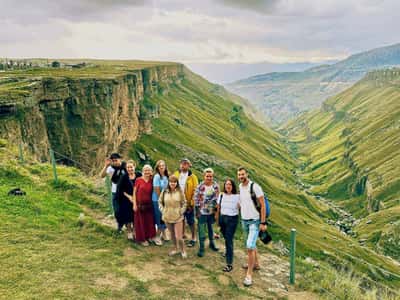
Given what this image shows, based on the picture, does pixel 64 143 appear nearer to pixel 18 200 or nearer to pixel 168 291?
pixel 18 200

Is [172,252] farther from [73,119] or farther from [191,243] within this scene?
[73,119]

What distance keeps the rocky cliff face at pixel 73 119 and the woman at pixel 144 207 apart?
1822 centimetres

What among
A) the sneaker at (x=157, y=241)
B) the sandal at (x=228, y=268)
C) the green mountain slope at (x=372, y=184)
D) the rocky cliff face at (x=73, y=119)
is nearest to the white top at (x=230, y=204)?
the sandal at (x=228, y=268)

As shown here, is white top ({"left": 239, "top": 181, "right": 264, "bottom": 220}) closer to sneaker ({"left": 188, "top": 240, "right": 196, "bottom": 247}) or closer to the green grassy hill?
the green grassy hill

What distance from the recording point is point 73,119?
44.7m

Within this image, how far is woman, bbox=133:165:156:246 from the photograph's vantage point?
50.4 ft

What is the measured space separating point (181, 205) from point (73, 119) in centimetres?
3406

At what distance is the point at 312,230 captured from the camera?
92500 mm

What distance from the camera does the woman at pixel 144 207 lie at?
1535cm

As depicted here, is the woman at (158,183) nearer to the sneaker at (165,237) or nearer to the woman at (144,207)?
the woman at (144,207)

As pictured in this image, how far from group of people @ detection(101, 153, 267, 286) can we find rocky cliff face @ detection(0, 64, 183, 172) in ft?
57.4

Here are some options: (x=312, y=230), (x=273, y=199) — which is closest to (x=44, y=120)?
(x=312, y=230)

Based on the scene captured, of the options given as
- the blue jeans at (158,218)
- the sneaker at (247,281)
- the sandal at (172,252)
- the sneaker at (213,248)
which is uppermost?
the blue jeans at (158,218)

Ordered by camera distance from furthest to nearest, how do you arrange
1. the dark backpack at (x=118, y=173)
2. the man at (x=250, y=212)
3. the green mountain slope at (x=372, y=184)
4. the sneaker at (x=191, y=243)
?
the green mountain slope at (x=372, y=184), the sneaker at (x=191, y=243), the dark backpack at (x=118, y=173), the man at (x=250, y=212)
